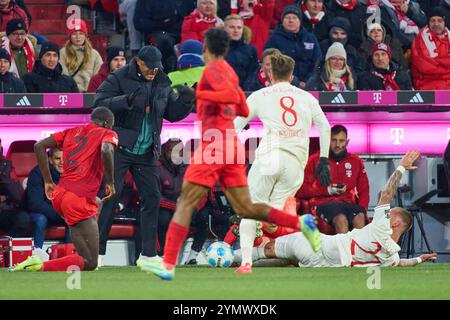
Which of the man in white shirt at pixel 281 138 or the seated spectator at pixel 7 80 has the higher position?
the seated spectator at pixel 7 80

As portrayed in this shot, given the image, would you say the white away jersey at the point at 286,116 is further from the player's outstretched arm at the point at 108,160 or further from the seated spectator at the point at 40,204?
the seated spectator at the point at 40,204

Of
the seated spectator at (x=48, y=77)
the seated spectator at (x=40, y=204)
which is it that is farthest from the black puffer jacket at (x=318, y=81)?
the seated spectator at (x=40, y=204)

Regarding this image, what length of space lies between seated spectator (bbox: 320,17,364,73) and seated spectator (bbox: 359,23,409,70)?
177 mm

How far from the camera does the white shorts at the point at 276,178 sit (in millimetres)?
11570

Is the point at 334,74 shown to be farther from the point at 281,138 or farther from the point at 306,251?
the point at 281,138

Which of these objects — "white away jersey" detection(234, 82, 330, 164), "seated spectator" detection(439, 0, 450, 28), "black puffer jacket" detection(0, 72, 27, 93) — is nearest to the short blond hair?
"white away jersey" detection(234, 82, 330, 164)

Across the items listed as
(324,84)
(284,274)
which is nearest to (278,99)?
(284,274)

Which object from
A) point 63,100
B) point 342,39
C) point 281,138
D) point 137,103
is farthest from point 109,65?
point 281,138

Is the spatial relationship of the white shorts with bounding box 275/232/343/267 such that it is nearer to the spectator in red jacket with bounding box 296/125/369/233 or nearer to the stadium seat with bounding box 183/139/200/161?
the spectator in red jacket with bounding box 296/125/369/233

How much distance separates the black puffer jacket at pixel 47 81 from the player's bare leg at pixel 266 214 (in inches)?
248

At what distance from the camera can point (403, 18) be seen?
17.8 m

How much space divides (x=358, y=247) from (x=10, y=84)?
5192 mm

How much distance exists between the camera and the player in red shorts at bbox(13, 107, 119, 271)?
1153cm
